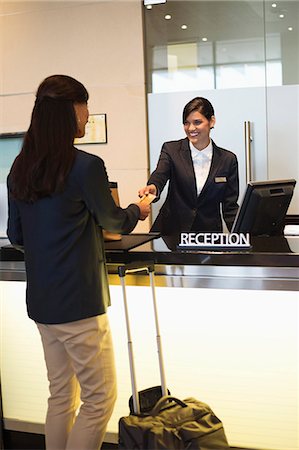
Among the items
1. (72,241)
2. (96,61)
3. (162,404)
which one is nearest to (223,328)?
(162,404)

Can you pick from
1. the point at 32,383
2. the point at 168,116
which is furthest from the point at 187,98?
the point at 32,383

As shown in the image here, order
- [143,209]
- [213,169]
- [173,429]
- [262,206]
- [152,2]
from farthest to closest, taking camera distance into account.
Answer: [152,2], [213,169], [262,206], [143,209], [173,429]

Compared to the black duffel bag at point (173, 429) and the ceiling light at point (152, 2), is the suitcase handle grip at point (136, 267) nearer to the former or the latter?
the black duffel bag at point (173, 429)

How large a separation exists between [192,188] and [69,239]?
1.97m

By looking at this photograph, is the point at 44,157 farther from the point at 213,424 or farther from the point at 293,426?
the point at 293,426

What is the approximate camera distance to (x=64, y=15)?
5.19m

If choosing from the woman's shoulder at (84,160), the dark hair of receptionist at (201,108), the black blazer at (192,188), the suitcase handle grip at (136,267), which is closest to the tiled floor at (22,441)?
the suitcase handle grip at (136,267)

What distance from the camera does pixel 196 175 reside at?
164 inches

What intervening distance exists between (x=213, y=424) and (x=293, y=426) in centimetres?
55

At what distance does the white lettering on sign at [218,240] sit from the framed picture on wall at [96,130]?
262 cm

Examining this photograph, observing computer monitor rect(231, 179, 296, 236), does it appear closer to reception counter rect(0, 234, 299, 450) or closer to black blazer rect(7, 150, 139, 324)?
reception counter rect(0, 234, 299, 450)

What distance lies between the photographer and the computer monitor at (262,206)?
284 centimetres

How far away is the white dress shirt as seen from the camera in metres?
4.14

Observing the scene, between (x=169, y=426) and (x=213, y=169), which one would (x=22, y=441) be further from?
(x=213, y=169)
